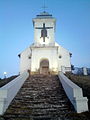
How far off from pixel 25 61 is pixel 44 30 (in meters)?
5.99

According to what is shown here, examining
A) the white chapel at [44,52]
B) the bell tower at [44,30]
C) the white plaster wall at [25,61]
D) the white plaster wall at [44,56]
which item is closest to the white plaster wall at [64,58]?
the white chapel at [44,52]

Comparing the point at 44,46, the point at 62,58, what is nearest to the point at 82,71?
the point at 62,58

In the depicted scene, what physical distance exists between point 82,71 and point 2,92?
17.8m

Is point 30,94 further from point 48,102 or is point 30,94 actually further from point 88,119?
point 88,119

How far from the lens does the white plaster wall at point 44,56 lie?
2213cm

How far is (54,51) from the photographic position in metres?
22.8

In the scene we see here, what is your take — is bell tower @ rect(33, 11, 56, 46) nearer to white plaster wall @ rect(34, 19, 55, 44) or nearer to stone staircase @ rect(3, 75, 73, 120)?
white plaster wall @ rect(34, 19, 55, 44)

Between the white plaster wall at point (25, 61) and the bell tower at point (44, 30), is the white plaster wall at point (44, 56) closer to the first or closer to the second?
the bell tower at point (44, 30)

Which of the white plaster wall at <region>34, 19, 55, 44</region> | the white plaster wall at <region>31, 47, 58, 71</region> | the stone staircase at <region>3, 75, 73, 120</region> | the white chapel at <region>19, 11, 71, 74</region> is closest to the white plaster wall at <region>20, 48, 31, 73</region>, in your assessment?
the white chapel at <region>19, 11, 71, 74</region>

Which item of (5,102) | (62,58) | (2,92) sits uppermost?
(62,58)

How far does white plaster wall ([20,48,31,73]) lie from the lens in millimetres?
25172

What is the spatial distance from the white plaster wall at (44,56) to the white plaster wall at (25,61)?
313cm

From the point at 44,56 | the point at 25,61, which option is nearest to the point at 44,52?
the point at 44,56

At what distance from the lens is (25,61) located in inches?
1013
